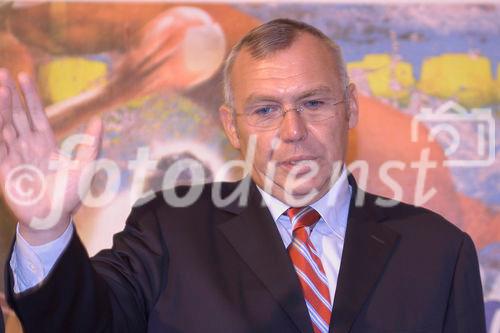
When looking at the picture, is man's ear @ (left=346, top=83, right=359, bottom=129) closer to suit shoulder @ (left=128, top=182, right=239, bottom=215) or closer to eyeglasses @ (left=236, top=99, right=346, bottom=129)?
eyeglasses @ (left=236, top=99, right=346, bottom=129)

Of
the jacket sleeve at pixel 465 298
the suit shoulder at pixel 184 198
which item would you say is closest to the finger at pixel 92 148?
the suit shoulder at pixel 184 198

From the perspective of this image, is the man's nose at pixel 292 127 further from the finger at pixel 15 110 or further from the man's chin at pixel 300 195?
the finger at pixel 15 110

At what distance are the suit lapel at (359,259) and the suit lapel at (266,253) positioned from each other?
0.09 meters

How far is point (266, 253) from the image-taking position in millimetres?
1827

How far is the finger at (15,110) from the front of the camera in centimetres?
140

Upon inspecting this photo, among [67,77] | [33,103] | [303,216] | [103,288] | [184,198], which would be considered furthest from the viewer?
[67,77]

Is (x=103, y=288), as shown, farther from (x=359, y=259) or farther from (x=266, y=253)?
(x=359, y=259)

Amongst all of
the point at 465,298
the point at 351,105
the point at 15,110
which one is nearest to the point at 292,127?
the point at 351,105

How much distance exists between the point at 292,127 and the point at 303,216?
0.23m

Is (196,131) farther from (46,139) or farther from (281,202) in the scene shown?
(46,139)

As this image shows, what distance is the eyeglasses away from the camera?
1.94 m

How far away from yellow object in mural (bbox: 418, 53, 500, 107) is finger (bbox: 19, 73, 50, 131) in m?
1.47

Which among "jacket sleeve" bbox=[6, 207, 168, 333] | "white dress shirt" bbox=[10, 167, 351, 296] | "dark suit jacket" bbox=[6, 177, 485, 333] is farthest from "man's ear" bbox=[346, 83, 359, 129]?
"jacket sleeve" bbox=[6, 207, 168, 333]

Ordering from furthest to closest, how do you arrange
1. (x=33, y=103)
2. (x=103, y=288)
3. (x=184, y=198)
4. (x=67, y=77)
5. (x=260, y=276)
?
1. (x=67, y=77)
2. (x=184, y=198)
3. (x=260, y=276)
4. (x=103, y=288)
5. (x=33, y=103)
